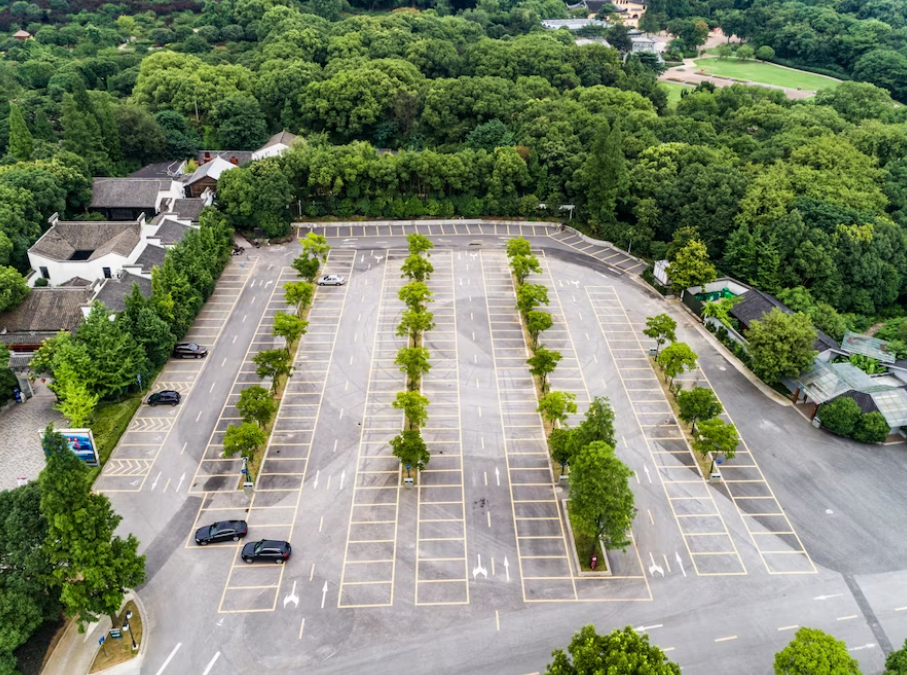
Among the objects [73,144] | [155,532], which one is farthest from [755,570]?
[73,144]

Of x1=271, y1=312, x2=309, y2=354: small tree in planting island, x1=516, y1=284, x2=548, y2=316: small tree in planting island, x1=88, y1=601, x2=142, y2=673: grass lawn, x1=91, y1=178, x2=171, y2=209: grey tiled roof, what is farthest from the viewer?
x1=91, y1=178, x2=171, y2=209: grey tiled roof

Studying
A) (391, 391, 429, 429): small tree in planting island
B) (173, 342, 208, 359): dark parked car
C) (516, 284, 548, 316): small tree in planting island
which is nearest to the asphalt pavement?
(173, 342, 208, 359): dark parked car

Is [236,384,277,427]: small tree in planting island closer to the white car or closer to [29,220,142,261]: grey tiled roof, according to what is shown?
the white car

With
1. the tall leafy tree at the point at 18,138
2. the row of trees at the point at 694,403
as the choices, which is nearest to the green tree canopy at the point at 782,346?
the row of trees at the point at 694,403

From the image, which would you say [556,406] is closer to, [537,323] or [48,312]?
[537,323]

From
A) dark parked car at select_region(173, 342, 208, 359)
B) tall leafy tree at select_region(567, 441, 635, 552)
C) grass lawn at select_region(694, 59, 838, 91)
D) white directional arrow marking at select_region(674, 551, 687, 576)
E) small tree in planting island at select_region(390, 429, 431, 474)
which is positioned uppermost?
tall leafy tree at select_region(567, 441, 635, 552)

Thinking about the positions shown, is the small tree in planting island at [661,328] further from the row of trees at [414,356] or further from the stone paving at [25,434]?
the stone paving at [25,434]
